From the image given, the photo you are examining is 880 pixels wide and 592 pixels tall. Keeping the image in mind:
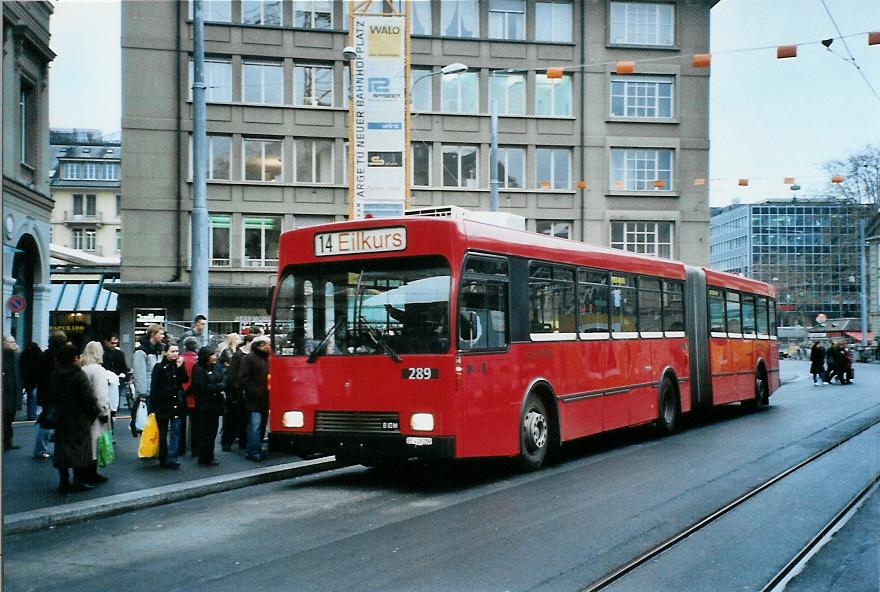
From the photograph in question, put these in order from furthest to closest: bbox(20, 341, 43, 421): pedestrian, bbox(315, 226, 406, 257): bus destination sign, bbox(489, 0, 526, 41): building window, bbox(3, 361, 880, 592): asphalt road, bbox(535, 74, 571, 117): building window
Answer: bbox(535, 74, 571, 117): building window → bbox(489, 0, 526, 41): building window → bbox(20, 341, 43, 421): pedestrian → bbox(315, 226, 406, 257): bus destination sign → bbox(3, 361, 880, 592): asphalt road

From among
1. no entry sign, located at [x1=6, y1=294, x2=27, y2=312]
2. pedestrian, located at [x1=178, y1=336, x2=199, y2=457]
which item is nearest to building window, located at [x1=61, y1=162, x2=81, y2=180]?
no entry sign, located at [x1=6, y1=294, x2=27, y2=312]

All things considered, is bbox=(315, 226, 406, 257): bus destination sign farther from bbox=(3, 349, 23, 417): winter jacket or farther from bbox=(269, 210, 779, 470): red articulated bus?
bbox=(3, 349, 23, 417): winter jacket

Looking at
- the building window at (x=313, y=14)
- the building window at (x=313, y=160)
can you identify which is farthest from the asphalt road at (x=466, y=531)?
the building window at (x=313, y=14)

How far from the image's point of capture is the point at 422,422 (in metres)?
10.2

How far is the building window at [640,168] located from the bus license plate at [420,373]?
32.2 meters

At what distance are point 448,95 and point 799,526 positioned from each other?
3313 centimetres

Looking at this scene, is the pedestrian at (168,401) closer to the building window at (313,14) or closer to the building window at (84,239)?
the building window at (313,14)

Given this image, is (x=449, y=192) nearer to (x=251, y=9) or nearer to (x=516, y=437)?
(x=251, y=9)

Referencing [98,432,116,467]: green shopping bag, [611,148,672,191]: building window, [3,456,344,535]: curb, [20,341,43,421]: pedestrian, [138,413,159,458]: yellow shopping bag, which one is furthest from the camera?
[611,148,672,191]: building window

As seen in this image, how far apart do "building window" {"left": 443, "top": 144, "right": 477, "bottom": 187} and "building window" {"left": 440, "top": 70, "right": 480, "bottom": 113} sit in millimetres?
1641

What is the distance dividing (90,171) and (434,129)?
15126 mm

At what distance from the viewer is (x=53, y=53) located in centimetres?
987

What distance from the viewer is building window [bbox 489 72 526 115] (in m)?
39.9

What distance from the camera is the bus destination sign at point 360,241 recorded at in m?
10.6
